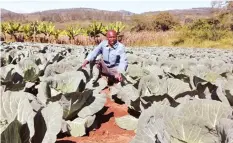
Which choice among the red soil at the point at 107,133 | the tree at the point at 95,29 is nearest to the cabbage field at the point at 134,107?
the red soil at the point at 107,133

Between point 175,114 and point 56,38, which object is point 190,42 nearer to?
point 56,38

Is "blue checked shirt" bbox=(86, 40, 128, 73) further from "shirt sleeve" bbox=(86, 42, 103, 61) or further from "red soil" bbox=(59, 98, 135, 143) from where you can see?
"red soil" bbox=(59, 98, 135, 143)

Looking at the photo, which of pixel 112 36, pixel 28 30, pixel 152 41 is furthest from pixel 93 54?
pixel 28 30

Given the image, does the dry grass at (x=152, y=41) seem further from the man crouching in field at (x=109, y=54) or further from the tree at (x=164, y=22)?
the tree at (x=164, y=22)

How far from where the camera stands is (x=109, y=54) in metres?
6.93

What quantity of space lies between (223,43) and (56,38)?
16561mm

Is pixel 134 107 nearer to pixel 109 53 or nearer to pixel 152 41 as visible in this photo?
pixel 109 53

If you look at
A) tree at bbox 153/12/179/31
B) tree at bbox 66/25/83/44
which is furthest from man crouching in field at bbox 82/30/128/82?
tree at bbox 153/12/179/31

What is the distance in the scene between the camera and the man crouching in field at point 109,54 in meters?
6.59

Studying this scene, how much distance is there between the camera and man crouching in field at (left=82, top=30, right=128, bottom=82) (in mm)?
6594

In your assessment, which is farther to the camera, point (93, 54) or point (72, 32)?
point (72, 32)

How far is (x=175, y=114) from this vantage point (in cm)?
209

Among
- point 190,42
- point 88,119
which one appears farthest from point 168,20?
point 88,119

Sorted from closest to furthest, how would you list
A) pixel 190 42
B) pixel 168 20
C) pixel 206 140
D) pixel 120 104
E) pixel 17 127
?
1. pixel 206 140
2. pixel 17 127
3. pixel 120 104
4. pixel 190 42
5. pixel 168 20
